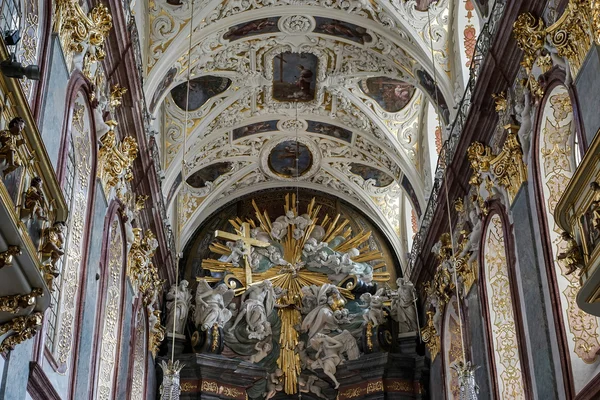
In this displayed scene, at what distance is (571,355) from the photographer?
11359 millimetres

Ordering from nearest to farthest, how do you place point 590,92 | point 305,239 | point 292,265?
point 590,92, point 292,265, point 305,239

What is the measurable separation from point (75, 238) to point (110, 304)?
315 cm

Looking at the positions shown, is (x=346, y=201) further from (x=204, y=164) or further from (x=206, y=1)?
(x=206, y=1)

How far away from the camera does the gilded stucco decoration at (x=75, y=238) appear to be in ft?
38.0

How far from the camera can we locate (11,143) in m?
7.18

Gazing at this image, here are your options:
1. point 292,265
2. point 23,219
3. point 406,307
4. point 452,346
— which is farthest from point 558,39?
point 292,265

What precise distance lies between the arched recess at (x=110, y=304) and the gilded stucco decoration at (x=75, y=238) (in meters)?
1.41

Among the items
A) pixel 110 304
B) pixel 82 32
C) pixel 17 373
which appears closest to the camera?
pixel 17 373

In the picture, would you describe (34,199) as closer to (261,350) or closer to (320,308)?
(261,350)

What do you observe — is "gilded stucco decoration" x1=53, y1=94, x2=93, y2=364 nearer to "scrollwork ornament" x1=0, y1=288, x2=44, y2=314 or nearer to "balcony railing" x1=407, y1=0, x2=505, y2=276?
"scrollwork ornament" x1=0, y1=288, x2=44, y2=314

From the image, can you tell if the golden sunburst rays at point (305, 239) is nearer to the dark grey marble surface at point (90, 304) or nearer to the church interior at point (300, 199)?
the church interior at point (300, 199)

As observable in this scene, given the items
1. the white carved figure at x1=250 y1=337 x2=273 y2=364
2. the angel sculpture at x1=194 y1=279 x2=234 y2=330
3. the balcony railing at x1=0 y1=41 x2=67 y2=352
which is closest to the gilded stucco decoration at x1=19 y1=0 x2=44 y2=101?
the balcony railing at x1=0 y1=41 x2=67 y2=352

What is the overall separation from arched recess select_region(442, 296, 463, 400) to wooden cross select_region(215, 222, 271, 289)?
19.6 ft

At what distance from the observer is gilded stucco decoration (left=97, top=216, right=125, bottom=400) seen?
48.3 feet
